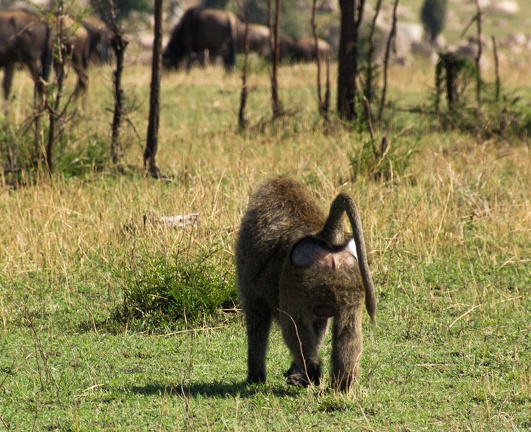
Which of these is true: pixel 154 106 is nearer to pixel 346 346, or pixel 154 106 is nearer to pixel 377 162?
pixel 377 162

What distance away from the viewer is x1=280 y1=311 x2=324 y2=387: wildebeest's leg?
4980 mm

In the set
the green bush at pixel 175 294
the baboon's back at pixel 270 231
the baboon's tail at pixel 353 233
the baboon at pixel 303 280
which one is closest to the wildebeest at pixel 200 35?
the green bush at pixel 175 294

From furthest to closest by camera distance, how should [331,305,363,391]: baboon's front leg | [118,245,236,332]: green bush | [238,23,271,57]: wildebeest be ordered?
[238,23,271,57]: wildebeest → [118,245,236,332]: green bush → [331,305,363,391]: baboon's front leg

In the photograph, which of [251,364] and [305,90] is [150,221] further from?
[305,90]

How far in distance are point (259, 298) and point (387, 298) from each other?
231 cm

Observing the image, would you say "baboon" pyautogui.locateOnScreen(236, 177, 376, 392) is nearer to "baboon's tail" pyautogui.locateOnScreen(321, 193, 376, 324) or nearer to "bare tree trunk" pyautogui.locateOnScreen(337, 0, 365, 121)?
"baboon's tail" pyautogui.locateOnScreen(321, 193, 376, 324)

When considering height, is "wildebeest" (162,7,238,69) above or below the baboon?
above

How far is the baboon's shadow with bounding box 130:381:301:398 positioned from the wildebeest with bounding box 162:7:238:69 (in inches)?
899

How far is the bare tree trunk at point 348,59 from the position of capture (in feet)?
50.1

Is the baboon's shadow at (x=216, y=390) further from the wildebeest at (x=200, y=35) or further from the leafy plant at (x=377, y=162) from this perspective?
the wildebeest at (x=200, y=35)

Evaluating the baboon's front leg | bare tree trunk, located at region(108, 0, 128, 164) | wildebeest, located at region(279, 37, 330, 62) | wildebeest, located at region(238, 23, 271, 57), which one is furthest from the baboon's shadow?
wildebeest, located at region(238, 23, 271, 57)

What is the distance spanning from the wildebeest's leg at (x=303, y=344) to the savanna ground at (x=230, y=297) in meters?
0.13

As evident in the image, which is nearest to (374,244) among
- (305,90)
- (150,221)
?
(150,221)

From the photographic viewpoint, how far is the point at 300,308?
4.95m
